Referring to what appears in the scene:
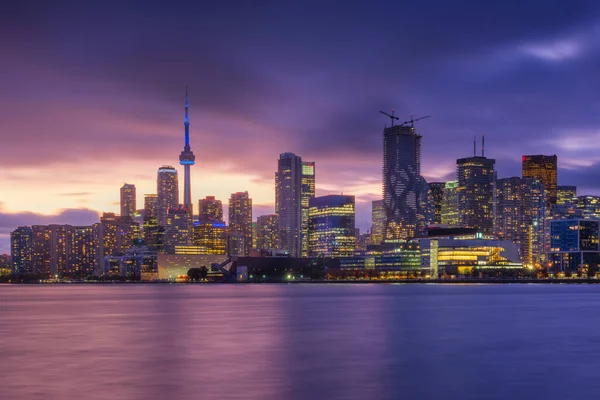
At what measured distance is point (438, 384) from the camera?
42125 mm

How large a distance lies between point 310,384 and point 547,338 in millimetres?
33387

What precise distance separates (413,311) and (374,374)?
6467cm

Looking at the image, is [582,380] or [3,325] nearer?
[582,380]

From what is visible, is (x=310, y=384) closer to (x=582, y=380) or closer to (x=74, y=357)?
(x=582, y=380)

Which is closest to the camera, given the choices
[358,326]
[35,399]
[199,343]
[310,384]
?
[35,399]

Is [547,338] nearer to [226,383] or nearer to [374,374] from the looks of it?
[374,374]

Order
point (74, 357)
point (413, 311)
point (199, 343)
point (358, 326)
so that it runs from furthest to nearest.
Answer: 1. point (413, 311)
2. point (358, 326)
3. point (199, 343)
4. point (74, 357)

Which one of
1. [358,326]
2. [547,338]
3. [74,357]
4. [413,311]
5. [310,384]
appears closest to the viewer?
[310,384]

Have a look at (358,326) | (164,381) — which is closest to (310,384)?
(164,381)

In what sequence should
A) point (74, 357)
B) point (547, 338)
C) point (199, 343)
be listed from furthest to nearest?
point (547, 338)
point (199, 343)
point (74, 357)

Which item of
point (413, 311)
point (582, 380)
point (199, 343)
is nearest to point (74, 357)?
point (199, 343)

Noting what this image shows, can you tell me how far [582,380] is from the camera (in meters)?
43.4

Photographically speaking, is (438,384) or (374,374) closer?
(438,384)

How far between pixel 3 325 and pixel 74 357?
125ft
